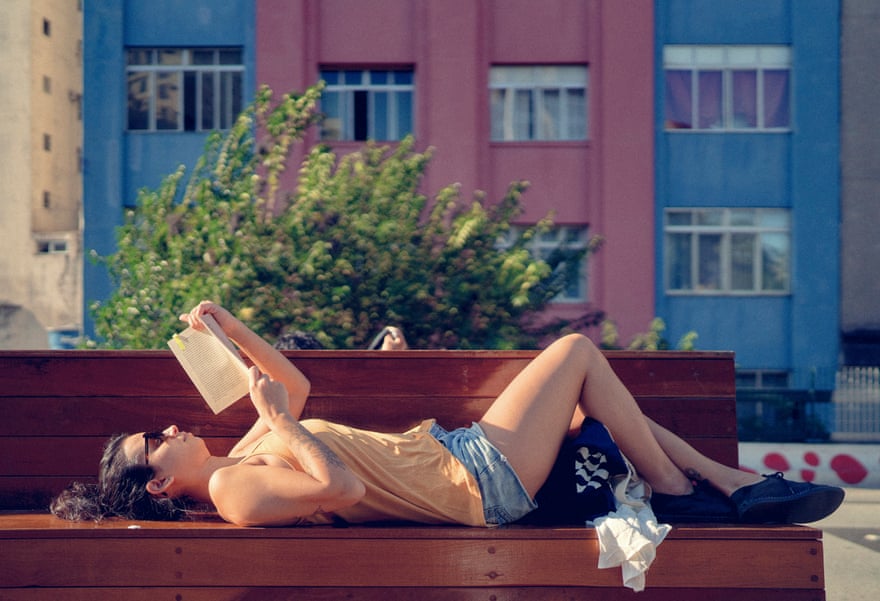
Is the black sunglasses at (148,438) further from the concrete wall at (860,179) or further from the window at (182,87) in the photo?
the concrete wall at (860,179)

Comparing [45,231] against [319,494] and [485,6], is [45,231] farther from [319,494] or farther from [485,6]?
[319,494]

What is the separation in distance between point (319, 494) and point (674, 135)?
15.7 m

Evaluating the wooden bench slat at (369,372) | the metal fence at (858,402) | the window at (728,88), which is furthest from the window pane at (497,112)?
the wooden bench slat at (369,372)

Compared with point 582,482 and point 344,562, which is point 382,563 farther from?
point 582,482

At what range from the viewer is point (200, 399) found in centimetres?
455

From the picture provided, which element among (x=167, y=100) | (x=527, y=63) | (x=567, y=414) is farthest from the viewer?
(x=167, y=100)

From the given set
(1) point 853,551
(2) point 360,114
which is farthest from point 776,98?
(1) point 853,551

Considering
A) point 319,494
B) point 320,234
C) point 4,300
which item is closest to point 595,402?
point 319,494

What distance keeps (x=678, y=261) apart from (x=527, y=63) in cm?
417

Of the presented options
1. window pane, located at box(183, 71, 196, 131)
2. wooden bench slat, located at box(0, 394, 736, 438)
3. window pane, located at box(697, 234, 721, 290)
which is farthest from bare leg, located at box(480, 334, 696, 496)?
window pane, located at box(183, 71, 196, 131)

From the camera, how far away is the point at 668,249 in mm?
18547

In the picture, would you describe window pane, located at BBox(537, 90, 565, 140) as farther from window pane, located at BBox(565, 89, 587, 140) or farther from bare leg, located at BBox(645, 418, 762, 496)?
bare leg, located at BBox(645, 418, 762, 496)

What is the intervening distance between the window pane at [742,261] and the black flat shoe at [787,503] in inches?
595

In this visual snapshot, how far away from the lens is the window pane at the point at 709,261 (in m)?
18.6
